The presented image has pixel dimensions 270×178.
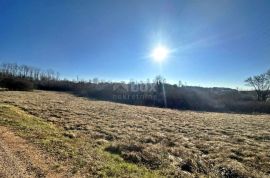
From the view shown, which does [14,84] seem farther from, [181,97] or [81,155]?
[81,155]

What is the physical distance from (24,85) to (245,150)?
66.1m

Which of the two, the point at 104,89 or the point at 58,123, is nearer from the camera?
the point at 58,123

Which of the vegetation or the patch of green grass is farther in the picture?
the vegetation

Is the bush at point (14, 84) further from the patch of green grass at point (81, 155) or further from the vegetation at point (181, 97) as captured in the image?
the patch of green grass at point (81, 155)

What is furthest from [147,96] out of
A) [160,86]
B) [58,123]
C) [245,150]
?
[245,150]

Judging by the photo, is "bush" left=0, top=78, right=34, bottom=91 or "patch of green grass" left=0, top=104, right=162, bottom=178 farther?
"bush" left=0, top=78, right=34, bottom=91

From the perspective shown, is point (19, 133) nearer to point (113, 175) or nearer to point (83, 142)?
point (83, 142)

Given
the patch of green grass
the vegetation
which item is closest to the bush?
the vegetation

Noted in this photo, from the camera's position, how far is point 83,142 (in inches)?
539

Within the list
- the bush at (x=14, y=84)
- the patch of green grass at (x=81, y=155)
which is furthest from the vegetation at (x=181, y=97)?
the patch of green grass at (x=81, y=155)

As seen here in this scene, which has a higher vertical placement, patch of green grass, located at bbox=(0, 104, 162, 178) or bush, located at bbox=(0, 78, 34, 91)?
bush, located at bbox=(0, 78, 34, 91)

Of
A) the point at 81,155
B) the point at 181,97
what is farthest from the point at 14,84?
the point at 81,155

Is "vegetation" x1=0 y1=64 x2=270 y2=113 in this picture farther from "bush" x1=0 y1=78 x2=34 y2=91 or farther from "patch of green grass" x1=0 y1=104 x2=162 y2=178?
"patch of green grass" x1=0 y1=104 x2=162 y2=178

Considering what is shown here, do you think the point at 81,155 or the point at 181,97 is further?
the point at 181,97
